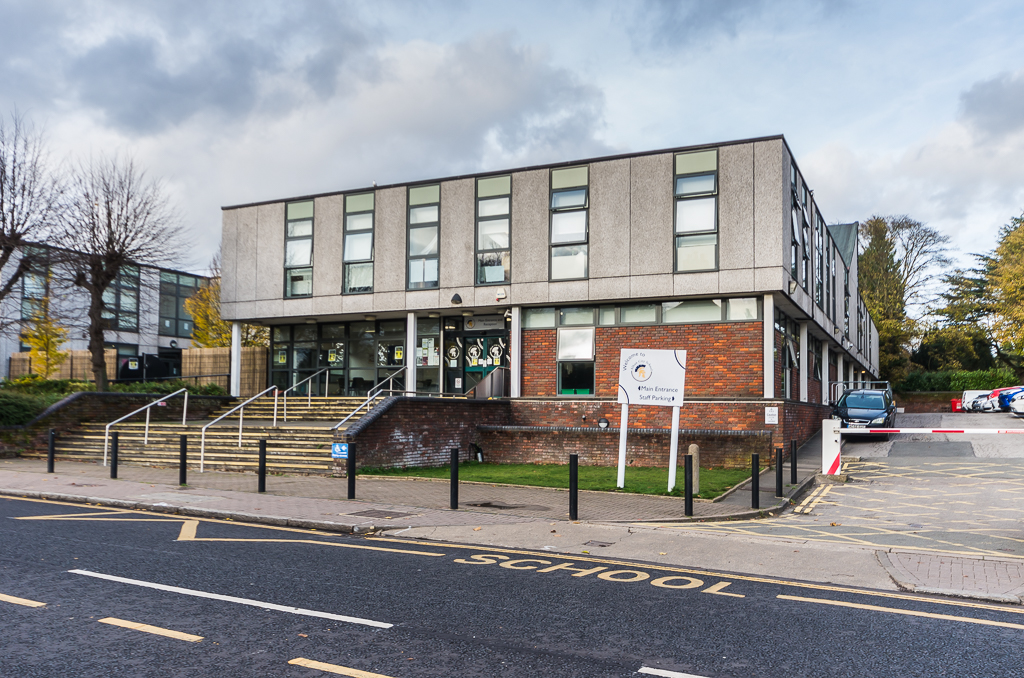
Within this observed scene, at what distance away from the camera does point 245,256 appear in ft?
86.3

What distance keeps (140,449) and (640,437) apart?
40.4ft

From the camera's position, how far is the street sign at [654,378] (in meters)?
14.4

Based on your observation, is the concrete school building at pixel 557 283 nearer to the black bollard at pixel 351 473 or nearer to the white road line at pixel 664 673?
the black bollard at pixel 351 473

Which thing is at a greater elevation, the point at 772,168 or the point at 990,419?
the point at 772,168

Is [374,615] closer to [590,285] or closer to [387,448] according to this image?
[387,448]

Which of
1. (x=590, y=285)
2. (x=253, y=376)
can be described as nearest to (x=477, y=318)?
(x=590, y=285)

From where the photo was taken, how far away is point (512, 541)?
953 cm

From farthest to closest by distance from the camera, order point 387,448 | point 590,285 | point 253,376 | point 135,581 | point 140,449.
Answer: point 253,376 → point 590,285 → point 140,449 → point 387,448 → point 135,581

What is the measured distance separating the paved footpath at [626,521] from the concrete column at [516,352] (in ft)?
24.4

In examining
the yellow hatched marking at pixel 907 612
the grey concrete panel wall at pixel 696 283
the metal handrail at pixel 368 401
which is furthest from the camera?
the grey concrete panel wall at pixel 696 283

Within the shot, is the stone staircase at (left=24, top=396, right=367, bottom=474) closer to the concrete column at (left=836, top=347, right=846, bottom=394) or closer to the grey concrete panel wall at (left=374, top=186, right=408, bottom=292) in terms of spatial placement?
the grey concrete panel wall at (left=374, top=186, right=408, bottom=292)

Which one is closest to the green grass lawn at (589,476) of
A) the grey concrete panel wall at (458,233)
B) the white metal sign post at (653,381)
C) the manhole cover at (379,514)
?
the white metal sign post at (653,381)

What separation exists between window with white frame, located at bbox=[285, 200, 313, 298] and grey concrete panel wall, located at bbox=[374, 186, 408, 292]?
2.58 m

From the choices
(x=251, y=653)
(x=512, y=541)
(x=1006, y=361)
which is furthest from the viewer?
(x=1006, y=361)
